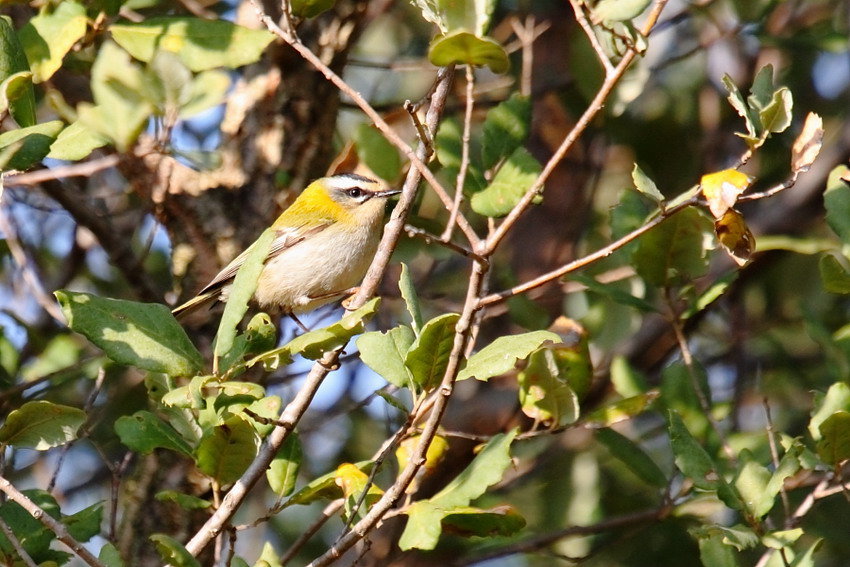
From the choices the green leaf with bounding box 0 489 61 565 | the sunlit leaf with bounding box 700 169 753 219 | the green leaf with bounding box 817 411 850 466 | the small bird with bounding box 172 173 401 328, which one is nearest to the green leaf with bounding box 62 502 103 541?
the green leaf with bounding box 0 489 61 565

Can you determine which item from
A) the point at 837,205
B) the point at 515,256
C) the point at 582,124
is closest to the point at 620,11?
the point at 582,124

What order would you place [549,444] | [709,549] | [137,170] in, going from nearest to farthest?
[709,549]
[137,170]
[549,444]

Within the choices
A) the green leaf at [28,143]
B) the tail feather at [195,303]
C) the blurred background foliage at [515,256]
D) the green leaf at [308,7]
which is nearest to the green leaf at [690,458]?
the blurred background foliage at [515,256]

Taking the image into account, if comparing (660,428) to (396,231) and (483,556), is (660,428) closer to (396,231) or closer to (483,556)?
(483,556)

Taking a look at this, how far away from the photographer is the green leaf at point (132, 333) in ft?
6.59

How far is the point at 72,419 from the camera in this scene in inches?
88.0

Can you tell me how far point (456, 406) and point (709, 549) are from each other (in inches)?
66.5

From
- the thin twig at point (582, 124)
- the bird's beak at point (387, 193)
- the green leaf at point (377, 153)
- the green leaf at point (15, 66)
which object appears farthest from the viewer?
the bird's beak at point (387, 193)

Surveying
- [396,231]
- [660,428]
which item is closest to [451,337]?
[396,231]

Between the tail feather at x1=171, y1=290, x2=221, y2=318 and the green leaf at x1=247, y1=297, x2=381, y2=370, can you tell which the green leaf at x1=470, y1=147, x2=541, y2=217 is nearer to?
the green leaf at x1=247, y1=297, x2=381, y2=370

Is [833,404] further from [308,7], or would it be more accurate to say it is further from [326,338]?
[308,7]

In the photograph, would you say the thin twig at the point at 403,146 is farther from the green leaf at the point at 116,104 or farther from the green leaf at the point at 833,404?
the green leaf at the point at 833,404

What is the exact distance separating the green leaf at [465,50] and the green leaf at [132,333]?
2.45 ft

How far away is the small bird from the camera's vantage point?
3.85 meters
